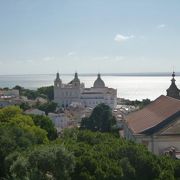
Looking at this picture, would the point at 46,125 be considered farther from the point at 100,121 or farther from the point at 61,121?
the point at 61,121

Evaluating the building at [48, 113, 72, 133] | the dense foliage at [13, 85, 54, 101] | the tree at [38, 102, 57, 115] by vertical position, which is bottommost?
the building at [48, 113, 72, 133]

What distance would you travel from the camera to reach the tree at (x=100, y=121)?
4722 centimetres

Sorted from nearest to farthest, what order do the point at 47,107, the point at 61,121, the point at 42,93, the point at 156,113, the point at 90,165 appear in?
the point at 90,165 < the point at 156,113 < the point at 61,121 < the point at 47,107 < the point at 42,93

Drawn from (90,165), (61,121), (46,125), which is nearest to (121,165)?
(90,165)

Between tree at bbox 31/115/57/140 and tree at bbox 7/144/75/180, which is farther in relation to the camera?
tree at bbox 31/115/57/140

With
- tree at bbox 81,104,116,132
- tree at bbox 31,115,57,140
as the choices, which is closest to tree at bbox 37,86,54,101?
tree at bbox 81,104,116,132

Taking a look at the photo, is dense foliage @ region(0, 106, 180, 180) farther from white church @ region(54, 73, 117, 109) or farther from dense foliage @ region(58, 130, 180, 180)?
white church @ region(54, 73, 117, 109)

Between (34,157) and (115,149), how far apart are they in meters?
3.37

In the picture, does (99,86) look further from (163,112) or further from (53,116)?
(163,112)

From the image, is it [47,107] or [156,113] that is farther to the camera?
[47,107]

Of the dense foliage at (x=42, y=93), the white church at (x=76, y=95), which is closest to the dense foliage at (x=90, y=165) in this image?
the white church at (x=76, y=95)

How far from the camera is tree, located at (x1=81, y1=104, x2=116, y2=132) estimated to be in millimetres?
47219

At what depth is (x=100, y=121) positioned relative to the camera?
158 feet

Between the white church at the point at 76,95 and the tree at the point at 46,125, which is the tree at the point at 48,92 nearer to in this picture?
the white church at the point at 76,95
